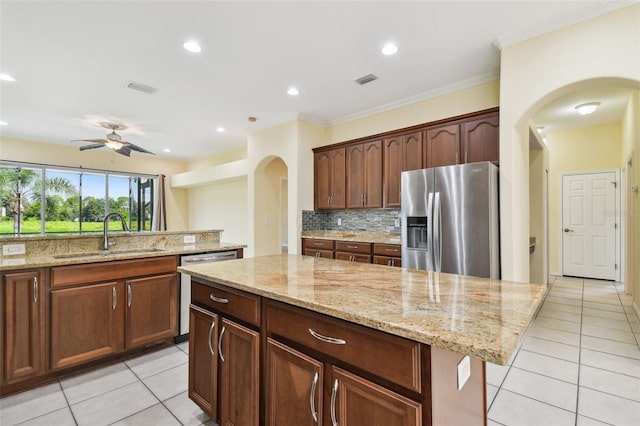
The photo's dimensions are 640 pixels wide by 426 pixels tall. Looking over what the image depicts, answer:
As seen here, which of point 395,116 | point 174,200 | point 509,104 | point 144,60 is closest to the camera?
point 509,104

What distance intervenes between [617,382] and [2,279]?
4.32 metres

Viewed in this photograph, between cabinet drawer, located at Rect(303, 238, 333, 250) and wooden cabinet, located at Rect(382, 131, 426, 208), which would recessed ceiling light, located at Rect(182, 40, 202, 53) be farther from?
cabinet drawer, located at Rect(303, 238, 333, 250)

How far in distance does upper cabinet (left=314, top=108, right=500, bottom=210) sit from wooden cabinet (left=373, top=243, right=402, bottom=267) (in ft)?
2.12

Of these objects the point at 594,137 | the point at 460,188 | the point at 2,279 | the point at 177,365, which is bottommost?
the point at 177,365

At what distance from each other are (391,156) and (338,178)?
953 mm

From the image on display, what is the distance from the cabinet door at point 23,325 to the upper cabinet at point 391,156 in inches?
139

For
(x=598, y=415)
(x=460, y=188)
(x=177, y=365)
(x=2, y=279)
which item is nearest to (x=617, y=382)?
(x=598, y=415)

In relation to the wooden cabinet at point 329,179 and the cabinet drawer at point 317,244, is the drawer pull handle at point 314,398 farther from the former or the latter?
the wooden cabinet at point 329,179

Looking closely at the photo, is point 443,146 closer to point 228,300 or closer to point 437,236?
point 437,236

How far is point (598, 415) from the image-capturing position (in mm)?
1814

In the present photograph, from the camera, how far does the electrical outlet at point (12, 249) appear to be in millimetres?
2332

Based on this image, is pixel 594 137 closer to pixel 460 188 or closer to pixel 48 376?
pixel 460 188

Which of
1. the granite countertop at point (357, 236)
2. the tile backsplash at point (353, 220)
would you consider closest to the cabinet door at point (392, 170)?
the tile backsplash at point (353, 220)

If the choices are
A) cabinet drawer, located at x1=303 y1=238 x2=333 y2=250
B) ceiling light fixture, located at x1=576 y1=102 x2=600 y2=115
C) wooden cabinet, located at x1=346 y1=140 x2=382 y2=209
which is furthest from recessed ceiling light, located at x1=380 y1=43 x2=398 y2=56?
ceiling light fixture, located at x1=576 y1=102 x2=600 y2=115
